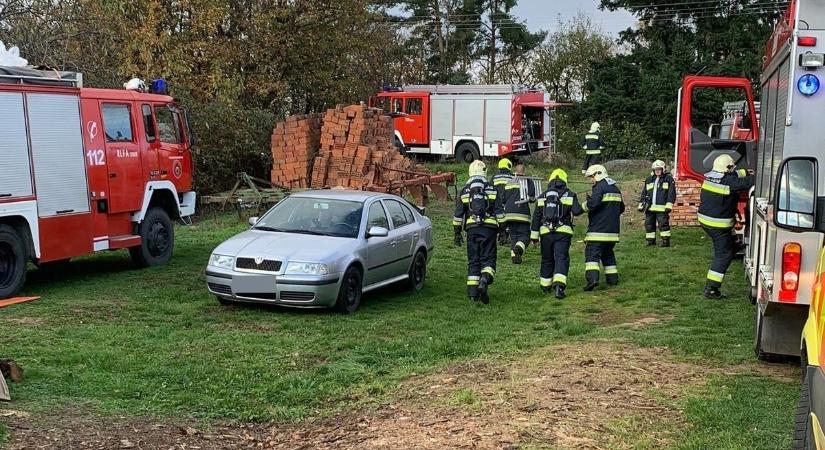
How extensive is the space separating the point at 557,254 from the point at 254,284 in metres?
3.97

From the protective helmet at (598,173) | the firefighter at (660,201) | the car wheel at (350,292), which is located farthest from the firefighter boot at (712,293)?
the firefighter at (660,201)

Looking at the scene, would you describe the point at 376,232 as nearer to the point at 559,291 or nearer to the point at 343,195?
the point at 343,195

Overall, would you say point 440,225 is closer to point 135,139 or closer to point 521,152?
point 135,139

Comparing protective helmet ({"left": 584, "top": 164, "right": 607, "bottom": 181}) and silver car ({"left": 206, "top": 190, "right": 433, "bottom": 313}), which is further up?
Result: protective helmet ({"left": 584, "top": 164, "right": 607, "bottom": 181})

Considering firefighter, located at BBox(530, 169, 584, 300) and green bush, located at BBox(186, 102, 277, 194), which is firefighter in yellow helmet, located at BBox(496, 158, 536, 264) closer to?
firefighter, located at BBox(530, 169, 584, 300)

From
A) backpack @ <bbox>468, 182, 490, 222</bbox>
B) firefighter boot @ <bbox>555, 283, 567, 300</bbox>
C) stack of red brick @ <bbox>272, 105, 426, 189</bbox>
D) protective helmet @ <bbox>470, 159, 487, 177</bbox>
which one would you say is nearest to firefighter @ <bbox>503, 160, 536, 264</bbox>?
protective helmet @ <bbox>470, 159, 487, 177</bbox>

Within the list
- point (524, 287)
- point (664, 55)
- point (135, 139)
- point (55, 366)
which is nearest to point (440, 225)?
point (524, 287)

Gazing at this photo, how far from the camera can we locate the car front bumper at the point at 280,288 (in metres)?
8.79

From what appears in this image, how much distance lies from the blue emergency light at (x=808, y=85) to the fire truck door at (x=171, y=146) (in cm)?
912

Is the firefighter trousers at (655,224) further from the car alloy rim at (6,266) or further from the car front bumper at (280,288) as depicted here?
the car alloy rim at (6,266)

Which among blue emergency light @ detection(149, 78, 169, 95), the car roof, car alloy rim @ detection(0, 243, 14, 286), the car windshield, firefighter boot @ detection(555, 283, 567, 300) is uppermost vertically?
blue emergency light @ detection(149, 78, 169, 95)

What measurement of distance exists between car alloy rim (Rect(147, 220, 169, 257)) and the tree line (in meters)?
3.52

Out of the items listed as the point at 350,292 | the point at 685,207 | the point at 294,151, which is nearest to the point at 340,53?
the point at 294,151

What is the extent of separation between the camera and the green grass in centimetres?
590
